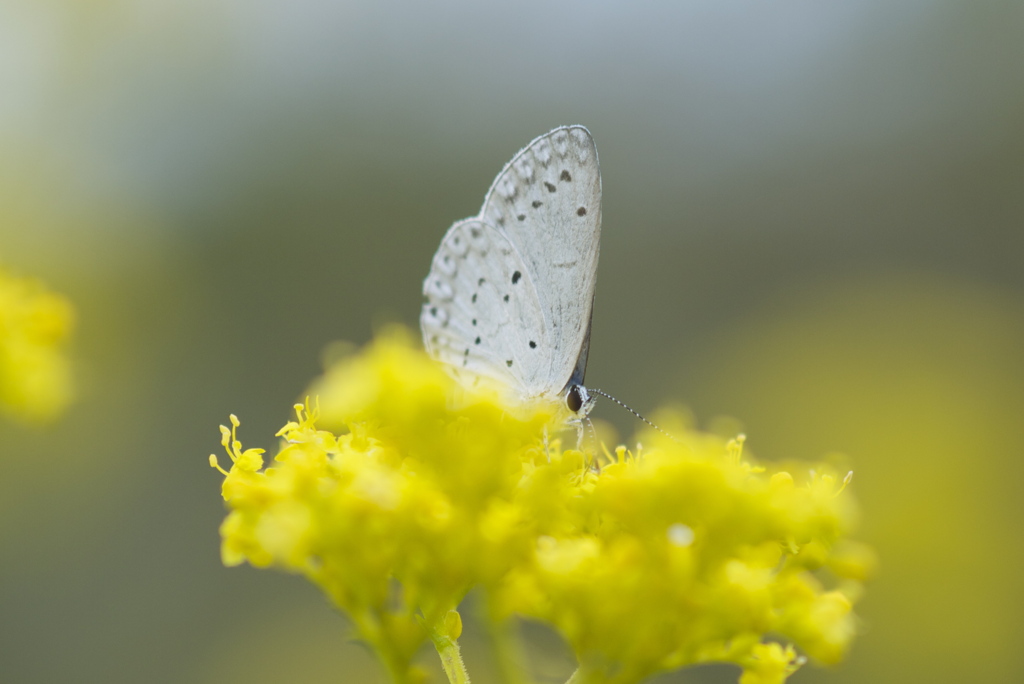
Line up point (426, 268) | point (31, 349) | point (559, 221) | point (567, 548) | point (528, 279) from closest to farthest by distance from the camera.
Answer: point (567, 548), point (559, 221), point (528, 279), point (31, 349), point (426, 268)

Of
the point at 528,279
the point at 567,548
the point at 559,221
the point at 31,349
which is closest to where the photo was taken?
the point at 567,548

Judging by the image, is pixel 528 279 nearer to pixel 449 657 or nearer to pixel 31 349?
pixel 449 657

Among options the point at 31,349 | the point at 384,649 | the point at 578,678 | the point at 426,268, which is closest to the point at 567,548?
the point at 578,678

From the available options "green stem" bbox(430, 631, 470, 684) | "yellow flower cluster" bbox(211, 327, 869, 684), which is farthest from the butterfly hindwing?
"green stem" bbox(430, 631, 470, 684)

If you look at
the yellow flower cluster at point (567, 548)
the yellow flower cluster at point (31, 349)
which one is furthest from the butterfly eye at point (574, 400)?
the yellow flower cluster at point (31, 349)

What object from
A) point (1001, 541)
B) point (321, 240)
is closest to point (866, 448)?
point (1001, 541)

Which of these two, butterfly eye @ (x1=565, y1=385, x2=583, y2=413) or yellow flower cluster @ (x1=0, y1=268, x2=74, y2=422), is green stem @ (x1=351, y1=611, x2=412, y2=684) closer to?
butterfly eye @ (x1=565, y1=385, x2=583, y2=413)

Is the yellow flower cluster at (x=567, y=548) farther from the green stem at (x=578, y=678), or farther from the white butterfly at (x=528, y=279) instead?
the white butterfly at (x=528, y=279)
